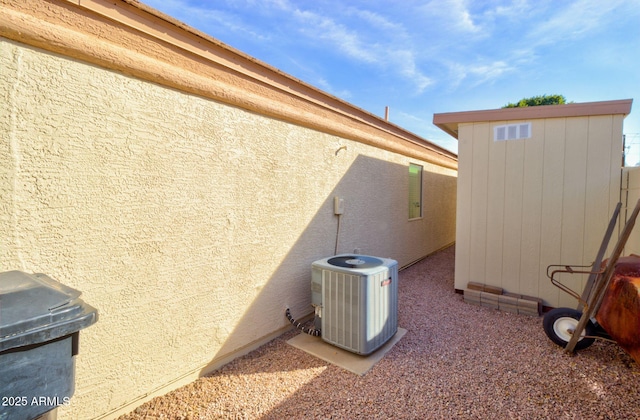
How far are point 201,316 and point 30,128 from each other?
1972 mm

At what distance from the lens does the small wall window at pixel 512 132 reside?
15.3 ft

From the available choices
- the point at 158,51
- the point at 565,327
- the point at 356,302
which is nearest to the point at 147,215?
the point at 158,51

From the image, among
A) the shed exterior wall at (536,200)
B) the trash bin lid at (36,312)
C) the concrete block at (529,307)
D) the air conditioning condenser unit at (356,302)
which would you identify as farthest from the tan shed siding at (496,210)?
the trash bin lid at (36,312)

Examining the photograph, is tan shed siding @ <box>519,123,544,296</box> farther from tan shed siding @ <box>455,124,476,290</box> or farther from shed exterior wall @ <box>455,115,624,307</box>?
tan shed siding @ <box>455,124,476,290</box>

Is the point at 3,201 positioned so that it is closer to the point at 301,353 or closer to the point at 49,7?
the point at 49,7

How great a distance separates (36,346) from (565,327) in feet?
15.6

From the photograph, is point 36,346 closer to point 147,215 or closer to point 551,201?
point 147,215

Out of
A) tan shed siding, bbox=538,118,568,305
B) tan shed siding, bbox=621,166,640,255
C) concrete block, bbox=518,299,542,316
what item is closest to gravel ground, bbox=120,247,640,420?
concrete block, bbox=518,299,542,316

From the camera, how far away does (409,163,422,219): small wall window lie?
24.0 feet

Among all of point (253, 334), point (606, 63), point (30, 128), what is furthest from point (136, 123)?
point (606, 63)

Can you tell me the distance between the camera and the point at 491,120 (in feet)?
16.1

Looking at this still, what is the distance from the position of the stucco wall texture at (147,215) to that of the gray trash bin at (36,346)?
29.0 inches

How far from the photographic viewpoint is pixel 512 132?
4773mm

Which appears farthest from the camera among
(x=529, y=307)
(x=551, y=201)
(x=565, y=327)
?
(x=551, y=201)
